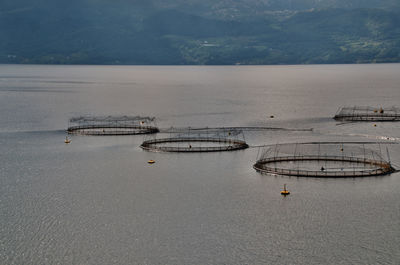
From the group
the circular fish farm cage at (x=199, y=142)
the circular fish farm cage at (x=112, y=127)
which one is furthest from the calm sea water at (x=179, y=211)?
the circular fish farm cage at (x=112, y=127)

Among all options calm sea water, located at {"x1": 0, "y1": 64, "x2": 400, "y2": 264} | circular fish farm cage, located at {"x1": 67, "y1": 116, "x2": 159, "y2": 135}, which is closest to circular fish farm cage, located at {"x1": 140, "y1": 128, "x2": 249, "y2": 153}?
calm sea water, located at {"x1": 0, "y1": 64, "x2": 400, "y2": 264}

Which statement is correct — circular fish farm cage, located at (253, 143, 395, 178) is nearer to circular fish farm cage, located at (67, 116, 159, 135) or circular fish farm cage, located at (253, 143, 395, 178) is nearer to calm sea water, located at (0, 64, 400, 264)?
calm sea water, located at (0, 64, 400, 264)

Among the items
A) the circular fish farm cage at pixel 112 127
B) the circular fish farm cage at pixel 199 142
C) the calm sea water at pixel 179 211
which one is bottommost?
the calm sea water at pixel 179 211

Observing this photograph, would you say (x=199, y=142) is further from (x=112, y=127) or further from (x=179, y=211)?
(x=179, y=211)

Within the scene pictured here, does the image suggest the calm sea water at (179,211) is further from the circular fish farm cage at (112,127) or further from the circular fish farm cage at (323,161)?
the circular fish farm cage at (112,127)

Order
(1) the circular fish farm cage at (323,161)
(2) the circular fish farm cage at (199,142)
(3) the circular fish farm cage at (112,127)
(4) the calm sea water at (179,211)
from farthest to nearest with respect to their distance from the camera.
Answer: (3) the circular fish farm cage at (112,127), (2) the circular fish farm cage at (199,142), (1) the circular fish farm cage at (323,161), (4) the calm sea water at (179,211)

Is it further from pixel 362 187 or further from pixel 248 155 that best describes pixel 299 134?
pixel 362 187

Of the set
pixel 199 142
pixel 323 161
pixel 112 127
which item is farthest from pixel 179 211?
pixel 112 127

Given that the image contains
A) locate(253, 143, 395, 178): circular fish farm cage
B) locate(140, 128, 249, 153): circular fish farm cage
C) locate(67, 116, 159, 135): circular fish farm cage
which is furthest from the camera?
locate(67, 116, 159, 135): circular fish farm cage
